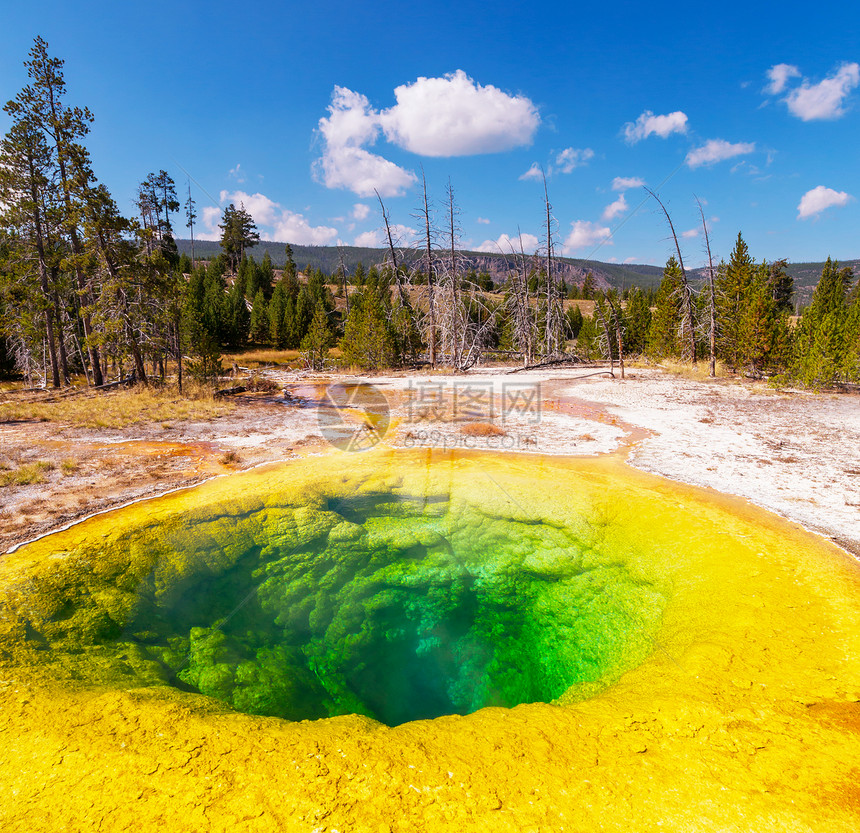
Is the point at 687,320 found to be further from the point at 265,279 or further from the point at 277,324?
the point at 265,279

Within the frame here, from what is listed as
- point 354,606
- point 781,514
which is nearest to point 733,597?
point 781,514

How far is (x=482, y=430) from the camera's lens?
13.1 m

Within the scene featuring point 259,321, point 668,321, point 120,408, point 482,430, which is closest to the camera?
point 482,430

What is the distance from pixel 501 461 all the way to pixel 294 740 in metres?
7.57

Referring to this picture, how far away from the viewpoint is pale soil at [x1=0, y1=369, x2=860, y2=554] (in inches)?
300

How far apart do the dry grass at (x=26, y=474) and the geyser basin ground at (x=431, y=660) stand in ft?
9.17

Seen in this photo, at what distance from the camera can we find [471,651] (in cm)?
581

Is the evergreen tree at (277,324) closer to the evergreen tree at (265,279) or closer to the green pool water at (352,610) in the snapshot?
the evergreen tree at (265,279)

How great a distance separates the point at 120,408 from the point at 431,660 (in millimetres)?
14404

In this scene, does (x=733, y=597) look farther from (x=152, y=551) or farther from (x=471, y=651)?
(x=152, y=551)

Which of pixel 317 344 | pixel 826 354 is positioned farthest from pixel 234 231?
pixel 826 354

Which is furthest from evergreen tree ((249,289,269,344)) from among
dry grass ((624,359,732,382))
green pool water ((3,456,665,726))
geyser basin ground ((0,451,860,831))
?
green pool water ((3,456,665,726))

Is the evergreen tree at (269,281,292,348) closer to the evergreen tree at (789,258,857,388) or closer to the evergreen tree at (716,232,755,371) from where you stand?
the evergreen tree at (716,232,755,371)

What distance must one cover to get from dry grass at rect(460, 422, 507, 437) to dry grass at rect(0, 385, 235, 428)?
8.64m
